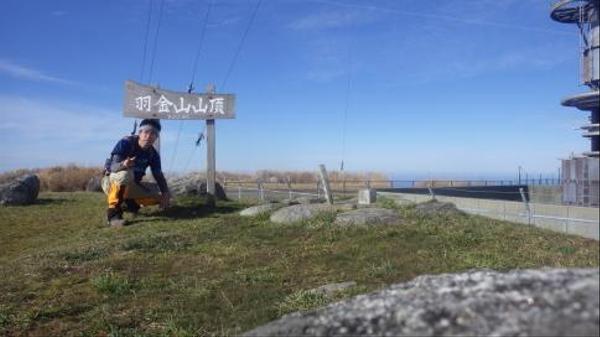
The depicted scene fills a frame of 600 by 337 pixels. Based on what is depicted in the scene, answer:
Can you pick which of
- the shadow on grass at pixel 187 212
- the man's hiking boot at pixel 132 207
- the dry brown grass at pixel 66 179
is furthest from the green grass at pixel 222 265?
the dry brown grass at pixel 66 179

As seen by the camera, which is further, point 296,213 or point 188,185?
point 188,185

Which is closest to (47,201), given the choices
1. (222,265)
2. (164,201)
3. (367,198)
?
(164,201)

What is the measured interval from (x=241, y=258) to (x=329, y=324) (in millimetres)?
4627

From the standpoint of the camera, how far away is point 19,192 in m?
14.8

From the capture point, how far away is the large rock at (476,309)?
192cm

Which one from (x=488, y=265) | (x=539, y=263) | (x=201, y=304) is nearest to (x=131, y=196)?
(x=201, y=304)

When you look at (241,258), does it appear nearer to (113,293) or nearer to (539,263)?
(113,293)

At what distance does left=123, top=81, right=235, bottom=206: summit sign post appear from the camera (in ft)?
43.0

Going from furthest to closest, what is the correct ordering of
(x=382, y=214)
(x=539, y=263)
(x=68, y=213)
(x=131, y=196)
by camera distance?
(x=68, y=213)
(x=131, y=196)
(x=382, y=214)
(x=539, y=263)

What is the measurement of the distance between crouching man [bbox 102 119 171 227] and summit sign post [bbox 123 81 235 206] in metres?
1.60

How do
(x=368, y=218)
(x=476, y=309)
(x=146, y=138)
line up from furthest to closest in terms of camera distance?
(x=146, y=138), (x=368, y=218), (x=476, y=309)

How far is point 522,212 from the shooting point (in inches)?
87.0

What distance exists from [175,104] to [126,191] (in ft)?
9.67

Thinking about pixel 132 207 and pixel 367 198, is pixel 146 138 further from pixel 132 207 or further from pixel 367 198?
pixel 367 198
